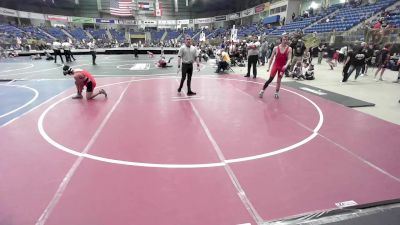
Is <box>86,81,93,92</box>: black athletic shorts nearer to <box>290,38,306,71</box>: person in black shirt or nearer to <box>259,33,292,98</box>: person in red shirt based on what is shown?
<box>259,33,292,98</box>: person in red shirt

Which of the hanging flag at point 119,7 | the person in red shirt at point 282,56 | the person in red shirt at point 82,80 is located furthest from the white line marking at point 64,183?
the hanging flag at point 119,7

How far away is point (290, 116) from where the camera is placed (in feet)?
21.2

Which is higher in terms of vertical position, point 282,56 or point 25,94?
point 282,56

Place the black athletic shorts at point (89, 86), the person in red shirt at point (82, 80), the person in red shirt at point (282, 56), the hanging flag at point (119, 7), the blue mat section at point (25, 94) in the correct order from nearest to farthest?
the blue mat section at point (25, 94) → the person in red shirt at point (282, 56) → the person in red shirt at point (82, 80) → the black athletic shorts at point (89, 86) → the hanging flag at point (119, 7)

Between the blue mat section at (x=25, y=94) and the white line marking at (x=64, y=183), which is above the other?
the blue mat section at (x=25, y=94)

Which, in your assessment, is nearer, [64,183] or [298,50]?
[64,183]

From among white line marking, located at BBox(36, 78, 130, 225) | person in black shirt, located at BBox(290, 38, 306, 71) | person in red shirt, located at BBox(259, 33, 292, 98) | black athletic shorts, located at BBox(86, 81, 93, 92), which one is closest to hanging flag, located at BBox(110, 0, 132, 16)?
person in black shirt, located at BBox(290, 38, 306, 71)

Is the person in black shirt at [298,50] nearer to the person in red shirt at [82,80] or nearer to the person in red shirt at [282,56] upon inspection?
the person in red shirt at [282,56]

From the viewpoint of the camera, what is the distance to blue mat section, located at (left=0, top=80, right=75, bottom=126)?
7.08 meters

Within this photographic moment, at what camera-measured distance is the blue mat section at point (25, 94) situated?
708 cm

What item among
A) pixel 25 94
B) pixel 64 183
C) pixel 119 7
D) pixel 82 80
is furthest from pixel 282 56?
pixel 119 7

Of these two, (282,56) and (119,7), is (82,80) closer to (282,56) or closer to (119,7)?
(282,56)

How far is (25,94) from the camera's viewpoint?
8992 mm

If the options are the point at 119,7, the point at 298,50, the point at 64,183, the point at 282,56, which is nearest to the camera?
the point at 64,183
